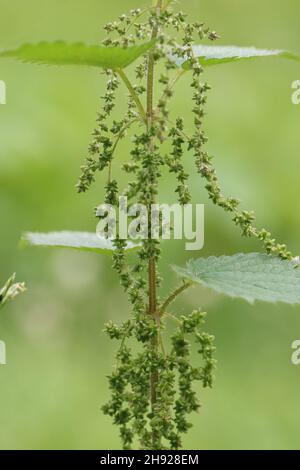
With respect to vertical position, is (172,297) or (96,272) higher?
(96,272)

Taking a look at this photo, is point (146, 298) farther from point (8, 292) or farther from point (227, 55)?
point (227, 55)

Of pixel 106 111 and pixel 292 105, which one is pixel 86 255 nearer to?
pixel 292 105

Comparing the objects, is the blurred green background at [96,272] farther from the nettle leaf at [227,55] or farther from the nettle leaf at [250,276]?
the nettle leaf at [227,55]

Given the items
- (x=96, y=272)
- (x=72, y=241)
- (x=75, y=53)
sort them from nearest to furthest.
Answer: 1. (x=75, y=53)
2. (x=72, y=241)
3. (x=96, y=272)

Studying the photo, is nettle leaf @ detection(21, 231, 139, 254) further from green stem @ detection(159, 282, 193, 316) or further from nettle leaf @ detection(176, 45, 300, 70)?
nettle leaf @ detection(176, 45, 300, 70)

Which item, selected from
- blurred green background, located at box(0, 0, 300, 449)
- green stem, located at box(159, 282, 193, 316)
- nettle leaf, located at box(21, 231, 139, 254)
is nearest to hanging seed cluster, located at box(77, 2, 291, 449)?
green stem, located at box(159, 282, 193, 316)

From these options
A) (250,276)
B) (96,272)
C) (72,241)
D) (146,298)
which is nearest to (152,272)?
(146,298)

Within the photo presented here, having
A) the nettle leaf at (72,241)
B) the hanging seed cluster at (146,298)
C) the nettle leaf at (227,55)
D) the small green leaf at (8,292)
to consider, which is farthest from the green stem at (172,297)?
the nettle leaf at (227,55)

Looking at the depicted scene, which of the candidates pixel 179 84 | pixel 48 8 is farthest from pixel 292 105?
pixel 48 8
